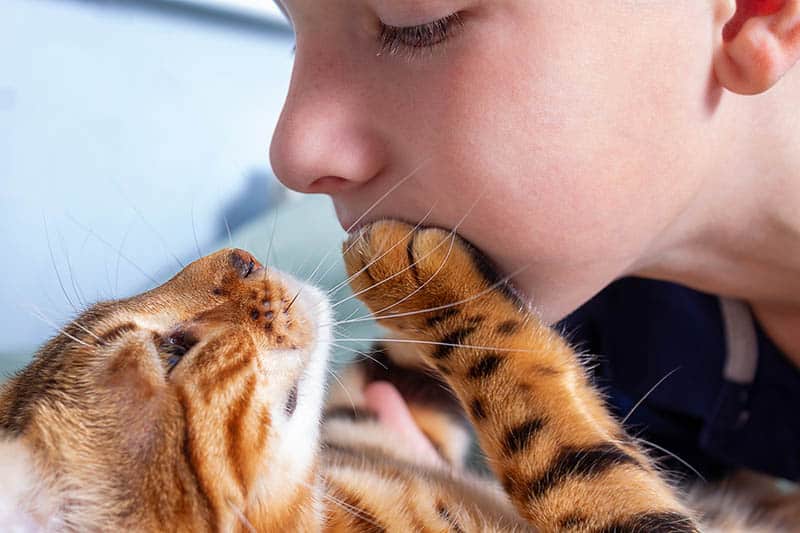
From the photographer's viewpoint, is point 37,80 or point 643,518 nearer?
point 643,518

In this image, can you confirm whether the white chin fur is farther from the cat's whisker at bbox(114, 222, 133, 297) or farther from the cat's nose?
the cat's whisker at bbox(114, 222, 133, 297)

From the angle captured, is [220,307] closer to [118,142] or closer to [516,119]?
[516,119]

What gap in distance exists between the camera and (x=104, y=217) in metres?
1.15

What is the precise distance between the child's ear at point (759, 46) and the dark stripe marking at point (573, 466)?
1.22 ft

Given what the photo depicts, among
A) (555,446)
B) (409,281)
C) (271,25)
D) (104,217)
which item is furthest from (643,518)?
(271,25)

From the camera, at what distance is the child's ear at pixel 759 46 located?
67 centimetres

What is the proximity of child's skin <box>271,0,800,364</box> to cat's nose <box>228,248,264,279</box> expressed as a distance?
10 cm

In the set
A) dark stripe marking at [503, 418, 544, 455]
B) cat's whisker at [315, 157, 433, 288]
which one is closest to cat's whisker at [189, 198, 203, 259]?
cat's whisker at [315, 157, 433, 288]

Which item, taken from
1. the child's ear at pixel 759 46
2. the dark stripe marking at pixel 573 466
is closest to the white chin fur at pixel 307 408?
the dark stripe marking at pixel 573 466

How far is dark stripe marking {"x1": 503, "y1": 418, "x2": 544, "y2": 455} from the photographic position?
27.0 inches

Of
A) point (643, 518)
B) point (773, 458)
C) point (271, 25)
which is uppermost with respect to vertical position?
point (271, 25)

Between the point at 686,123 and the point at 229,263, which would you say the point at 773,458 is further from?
the point at 229,263

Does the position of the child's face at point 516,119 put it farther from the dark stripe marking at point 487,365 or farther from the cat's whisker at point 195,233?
the cat's whisker at point 195,233

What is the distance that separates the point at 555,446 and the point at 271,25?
4.35 feet
